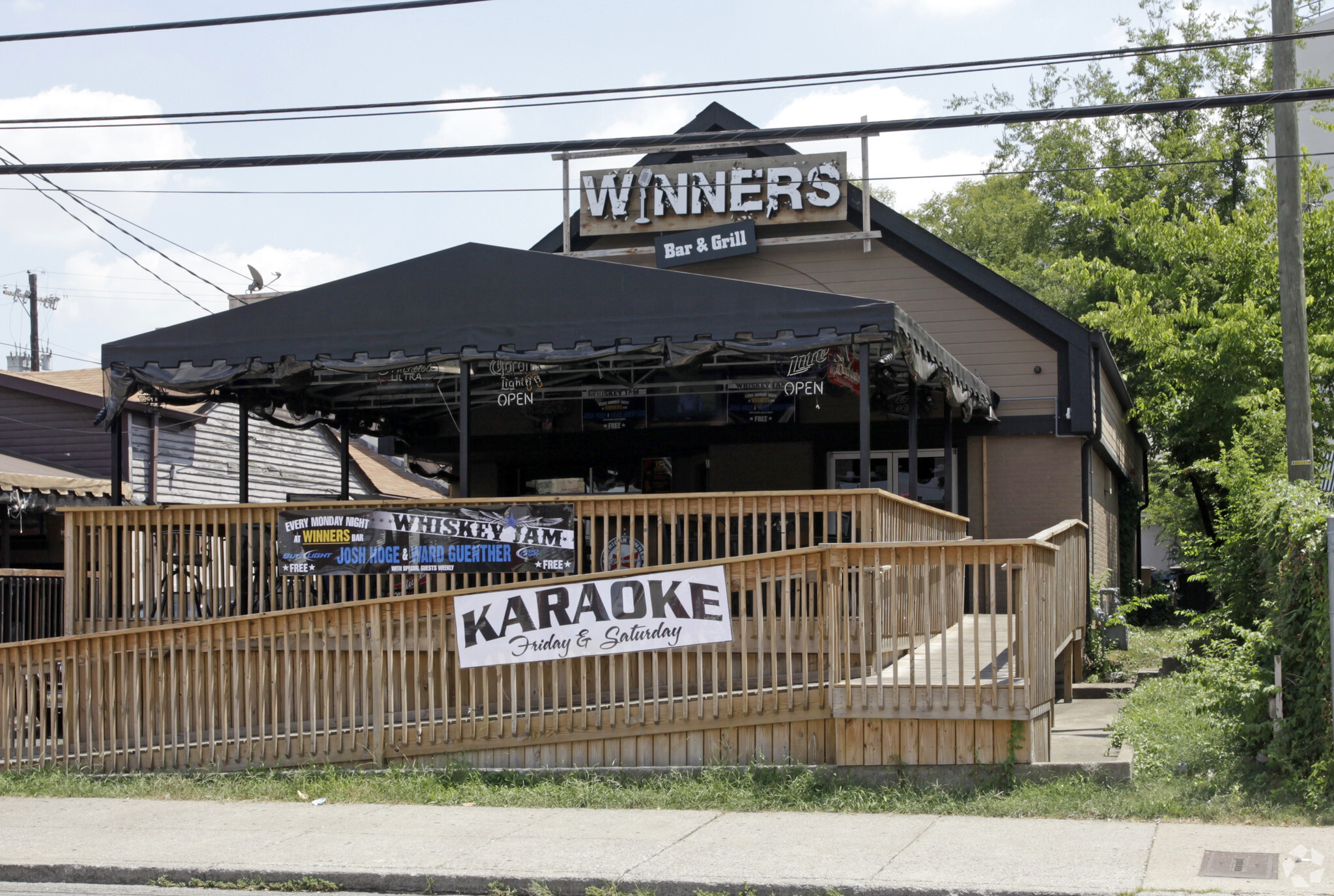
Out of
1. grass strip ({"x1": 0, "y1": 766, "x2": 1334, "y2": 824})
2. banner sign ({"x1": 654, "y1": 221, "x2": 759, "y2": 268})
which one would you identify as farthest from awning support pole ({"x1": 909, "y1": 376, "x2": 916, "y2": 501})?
banner sign ({"x1": 654, "y1": 221, "x2": 759, "y2": 268})

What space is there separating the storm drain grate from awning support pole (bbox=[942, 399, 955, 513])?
25.3 feet

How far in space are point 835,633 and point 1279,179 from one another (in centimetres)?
774

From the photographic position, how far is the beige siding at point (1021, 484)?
613 inches

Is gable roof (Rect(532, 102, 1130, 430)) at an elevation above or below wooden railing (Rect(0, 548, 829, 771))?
above

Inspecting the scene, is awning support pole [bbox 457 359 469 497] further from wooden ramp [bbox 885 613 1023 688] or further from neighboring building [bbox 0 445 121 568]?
neighboring building [bbox 0 445 121 568]

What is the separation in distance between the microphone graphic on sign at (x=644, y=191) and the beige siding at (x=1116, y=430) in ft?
21.5

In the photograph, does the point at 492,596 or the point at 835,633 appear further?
the point at 492,596

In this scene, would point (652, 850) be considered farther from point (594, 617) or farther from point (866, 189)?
point (866, 189)

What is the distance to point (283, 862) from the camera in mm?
7285

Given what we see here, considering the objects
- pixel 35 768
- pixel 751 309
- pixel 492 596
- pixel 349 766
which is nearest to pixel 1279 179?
pixel 751 309

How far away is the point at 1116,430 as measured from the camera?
1997 centimetres

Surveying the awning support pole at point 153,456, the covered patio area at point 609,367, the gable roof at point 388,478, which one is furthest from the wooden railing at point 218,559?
the gable roof at point 388,478

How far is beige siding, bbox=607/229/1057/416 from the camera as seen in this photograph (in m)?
15.8

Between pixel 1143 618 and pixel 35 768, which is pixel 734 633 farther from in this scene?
pixel 1143 618
